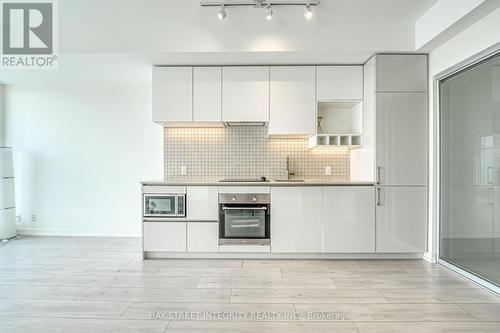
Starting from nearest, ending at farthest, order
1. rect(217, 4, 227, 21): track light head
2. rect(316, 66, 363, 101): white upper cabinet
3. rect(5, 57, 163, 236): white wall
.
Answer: rect(217, 4, 227, 21): track light head → rect(316, 66, 363, 101): white upper cabinet → rect(5, 57, 163, 236): white wall

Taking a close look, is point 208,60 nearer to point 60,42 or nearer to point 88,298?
point 60,42

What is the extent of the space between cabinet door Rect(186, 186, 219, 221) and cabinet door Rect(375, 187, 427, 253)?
185cm

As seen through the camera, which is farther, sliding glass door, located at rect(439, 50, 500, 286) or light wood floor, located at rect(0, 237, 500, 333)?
sliding glass door, located at rect(439, 50, 500, 286)

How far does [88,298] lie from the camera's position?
2441mm

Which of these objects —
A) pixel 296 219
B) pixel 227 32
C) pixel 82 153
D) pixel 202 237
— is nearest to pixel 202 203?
pixel 202 237

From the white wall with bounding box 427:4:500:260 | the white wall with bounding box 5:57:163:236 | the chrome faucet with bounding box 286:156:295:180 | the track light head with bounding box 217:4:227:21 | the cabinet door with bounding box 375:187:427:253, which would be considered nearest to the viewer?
the white wall with bounding box 427:4:500:260

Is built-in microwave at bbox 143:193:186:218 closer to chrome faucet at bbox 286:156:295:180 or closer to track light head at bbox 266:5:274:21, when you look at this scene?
chrome faucet at bbox 286:156:295:180

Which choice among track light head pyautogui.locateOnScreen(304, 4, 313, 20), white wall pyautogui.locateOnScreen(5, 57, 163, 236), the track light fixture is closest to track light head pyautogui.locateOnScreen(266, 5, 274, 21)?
the track light fixture

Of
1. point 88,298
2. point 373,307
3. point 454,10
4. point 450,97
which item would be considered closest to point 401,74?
point 450,97

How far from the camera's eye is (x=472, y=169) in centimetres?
283

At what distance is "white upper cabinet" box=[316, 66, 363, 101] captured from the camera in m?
3.65

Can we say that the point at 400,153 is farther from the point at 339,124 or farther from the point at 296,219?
the point at 296,219

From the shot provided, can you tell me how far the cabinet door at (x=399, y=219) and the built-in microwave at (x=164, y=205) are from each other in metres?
2.23

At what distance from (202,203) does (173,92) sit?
1.40 meters
